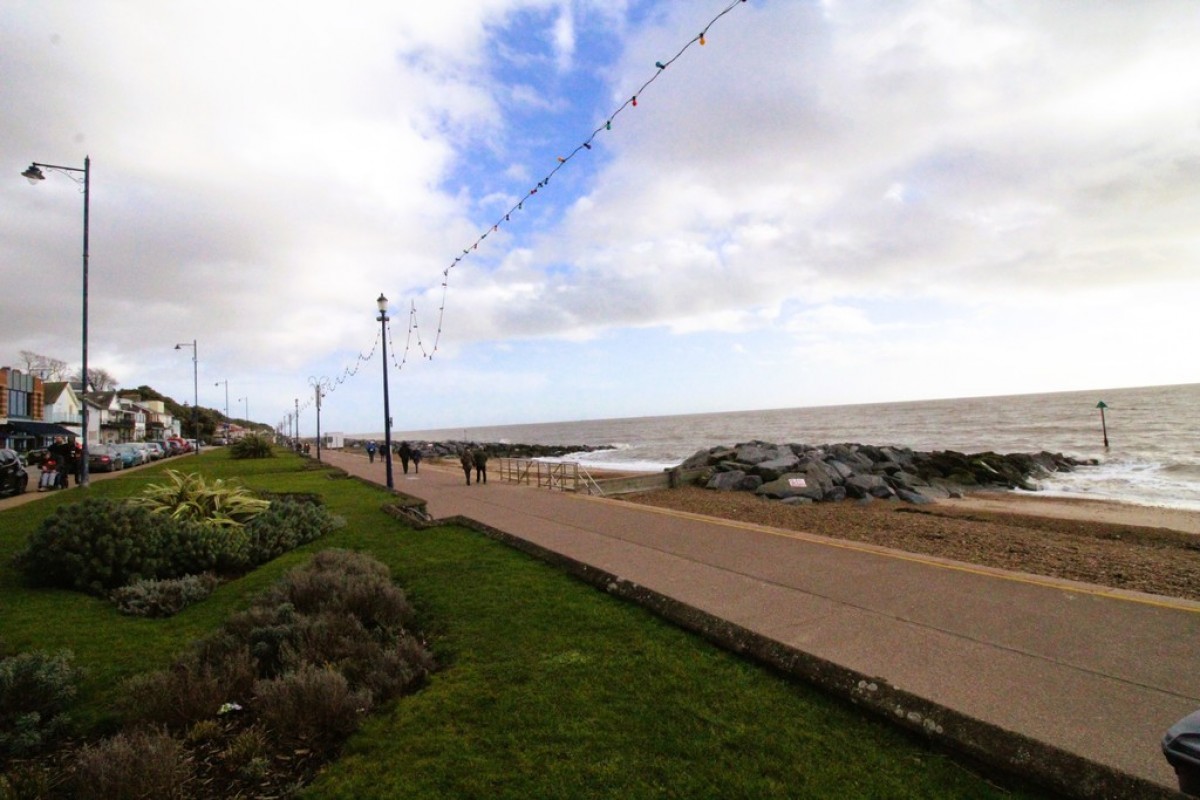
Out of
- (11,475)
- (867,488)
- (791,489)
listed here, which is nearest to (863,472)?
(867,488)

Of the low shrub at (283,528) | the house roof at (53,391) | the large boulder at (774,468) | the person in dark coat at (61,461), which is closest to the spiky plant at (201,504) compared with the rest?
the low shrub at (283,528)

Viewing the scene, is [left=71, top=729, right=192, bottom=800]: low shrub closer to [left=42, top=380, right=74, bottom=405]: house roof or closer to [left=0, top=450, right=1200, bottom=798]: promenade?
[left=0, top=450, right=1200, bottom=798]: promenade

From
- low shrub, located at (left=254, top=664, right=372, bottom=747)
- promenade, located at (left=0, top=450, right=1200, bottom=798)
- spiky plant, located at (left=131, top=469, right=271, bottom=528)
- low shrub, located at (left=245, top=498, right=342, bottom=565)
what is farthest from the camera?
spiky plant, located at (left=131, top=469, right=271, bottom=528)

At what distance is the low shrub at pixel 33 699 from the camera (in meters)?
3.70

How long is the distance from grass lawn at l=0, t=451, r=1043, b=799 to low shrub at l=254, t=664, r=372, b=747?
0.66 feet

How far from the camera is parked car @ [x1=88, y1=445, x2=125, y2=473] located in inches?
1147

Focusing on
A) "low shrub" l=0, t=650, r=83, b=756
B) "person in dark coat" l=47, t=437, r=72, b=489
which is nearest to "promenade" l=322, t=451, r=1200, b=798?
"low shrub" l=0, t=650, r=83, b=756

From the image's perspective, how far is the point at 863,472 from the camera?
Answer: 79.9 ft

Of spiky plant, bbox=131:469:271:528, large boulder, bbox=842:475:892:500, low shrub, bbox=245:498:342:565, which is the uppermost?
spiky plant, bbox=131:469:271:528

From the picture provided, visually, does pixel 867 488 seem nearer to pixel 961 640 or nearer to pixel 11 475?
pixel 961 640

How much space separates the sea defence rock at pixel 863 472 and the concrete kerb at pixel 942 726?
1385 cm

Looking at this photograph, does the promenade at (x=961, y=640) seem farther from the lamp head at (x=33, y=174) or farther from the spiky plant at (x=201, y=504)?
the lamp head at (x=33, y=174)

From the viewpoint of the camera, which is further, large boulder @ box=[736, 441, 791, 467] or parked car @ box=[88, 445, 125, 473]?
parked car @ box=[88, 445, 125, 473]

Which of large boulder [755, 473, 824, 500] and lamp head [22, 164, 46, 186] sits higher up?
lamp head [22, 164, 46, 186]
